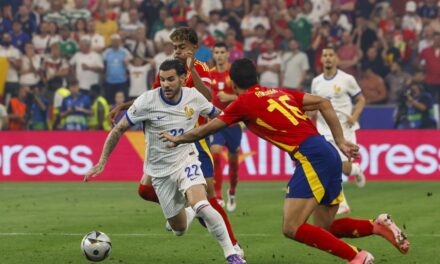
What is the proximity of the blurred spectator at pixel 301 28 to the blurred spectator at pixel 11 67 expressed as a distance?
21.4 ft

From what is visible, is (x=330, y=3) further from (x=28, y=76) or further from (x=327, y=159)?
(x=327, y=159)

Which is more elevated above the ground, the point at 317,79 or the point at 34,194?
the point at 317,79

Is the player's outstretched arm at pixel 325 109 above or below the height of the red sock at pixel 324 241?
above

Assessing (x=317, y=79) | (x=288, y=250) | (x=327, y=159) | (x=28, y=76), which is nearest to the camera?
(x=327, y=159)

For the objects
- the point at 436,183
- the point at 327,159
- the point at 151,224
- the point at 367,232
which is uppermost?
the point at 327,159

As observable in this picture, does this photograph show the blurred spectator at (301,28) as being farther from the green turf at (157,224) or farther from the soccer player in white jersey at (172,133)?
the soccer player in white jersey at (172,133)

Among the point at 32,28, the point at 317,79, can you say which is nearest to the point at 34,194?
the point at 317,79

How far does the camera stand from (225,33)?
1061 inches

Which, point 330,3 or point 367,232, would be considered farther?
point 330,3

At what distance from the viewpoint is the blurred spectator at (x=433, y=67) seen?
2545cm

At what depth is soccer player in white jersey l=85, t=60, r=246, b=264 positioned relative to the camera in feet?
37.2

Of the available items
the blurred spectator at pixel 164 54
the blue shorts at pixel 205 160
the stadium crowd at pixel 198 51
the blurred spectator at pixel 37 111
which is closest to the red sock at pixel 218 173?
the blue shorts at pixel 205 160

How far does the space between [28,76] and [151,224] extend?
39.0 ft

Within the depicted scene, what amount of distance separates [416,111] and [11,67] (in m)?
9.42
